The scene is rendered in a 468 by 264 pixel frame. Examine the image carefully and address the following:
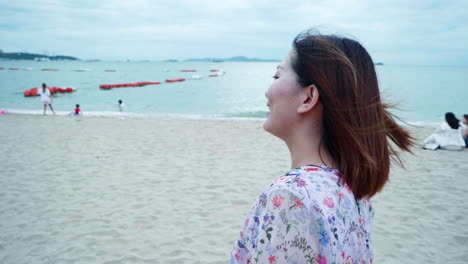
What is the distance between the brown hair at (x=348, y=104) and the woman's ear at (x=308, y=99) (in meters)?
0.02

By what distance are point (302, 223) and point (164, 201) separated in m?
4.63

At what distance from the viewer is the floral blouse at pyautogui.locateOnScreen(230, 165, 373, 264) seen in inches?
31.9

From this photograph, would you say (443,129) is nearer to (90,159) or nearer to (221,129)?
(221,129)

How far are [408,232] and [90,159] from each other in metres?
6.59

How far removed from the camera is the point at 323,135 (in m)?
1.07

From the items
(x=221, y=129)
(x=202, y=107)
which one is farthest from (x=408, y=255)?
(x=202, y=107)

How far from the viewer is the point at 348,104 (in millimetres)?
1001

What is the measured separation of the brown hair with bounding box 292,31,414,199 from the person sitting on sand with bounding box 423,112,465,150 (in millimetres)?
9535

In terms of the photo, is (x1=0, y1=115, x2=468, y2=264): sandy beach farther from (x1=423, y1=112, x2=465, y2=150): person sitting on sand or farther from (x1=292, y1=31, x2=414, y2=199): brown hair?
(x1=292, y1=31, x2=414, y2=199): brown hair

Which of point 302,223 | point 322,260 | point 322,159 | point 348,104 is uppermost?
point 348,104

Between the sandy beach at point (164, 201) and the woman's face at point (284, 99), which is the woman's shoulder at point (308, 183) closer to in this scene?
the woman's face at point (284, 99)

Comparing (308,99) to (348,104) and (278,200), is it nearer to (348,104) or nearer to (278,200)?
(348,104)

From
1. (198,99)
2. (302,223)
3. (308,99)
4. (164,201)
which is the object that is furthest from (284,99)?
(198,99)

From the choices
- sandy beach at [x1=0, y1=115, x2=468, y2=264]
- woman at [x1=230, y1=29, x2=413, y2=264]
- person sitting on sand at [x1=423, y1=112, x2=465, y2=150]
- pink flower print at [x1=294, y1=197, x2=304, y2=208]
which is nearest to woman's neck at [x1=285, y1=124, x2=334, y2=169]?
woman at [x1=230, y1=29, x2=413, y2=264]
